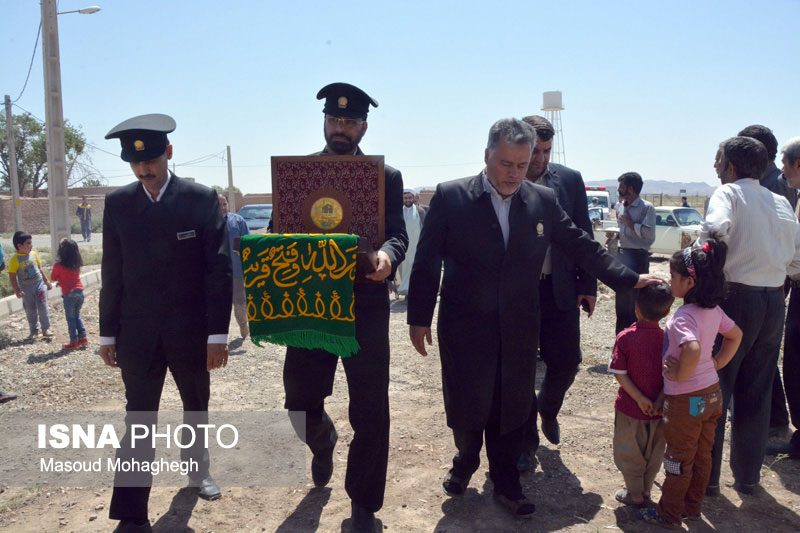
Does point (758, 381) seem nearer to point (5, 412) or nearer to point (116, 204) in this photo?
point (116, 204)

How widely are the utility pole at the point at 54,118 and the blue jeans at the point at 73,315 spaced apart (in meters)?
6.83

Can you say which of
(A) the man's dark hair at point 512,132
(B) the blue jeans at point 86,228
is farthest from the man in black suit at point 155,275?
(B) the blue jeans at point 86,228

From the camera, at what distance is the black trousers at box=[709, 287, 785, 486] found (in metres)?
3.65

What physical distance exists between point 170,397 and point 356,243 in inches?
131

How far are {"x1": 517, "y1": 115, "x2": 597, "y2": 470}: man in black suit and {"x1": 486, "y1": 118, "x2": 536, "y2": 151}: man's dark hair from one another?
851mm

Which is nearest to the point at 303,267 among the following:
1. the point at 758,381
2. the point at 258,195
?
the point at 758,381

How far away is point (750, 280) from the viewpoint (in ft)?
11.8

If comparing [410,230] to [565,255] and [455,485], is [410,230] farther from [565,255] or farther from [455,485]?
[455,485]

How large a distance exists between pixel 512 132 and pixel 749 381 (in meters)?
1.97

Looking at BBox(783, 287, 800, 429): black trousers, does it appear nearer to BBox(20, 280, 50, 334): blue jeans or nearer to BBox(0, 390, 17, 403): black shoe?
BBox(0, 390, 17, 403): black shoe

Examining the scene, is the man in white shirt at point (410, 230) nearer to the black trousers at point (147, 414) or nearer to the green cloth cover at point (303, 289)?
the black trousers at point (147, 414)

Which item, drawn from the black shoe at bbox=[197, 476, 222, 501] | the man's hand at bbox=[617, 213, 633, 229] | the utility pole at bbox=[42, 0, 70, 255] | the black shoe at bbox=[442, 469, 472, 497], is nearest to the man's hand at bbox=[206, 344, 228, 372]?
the black shoe at bbox=[197, 476, 222, 501]

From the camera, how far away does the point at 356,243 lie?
10.3 ft

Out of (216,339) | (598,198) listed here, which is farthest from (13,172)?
(216,339)
